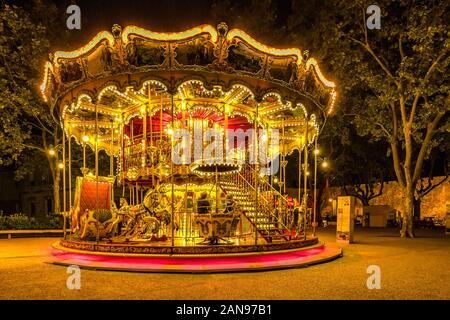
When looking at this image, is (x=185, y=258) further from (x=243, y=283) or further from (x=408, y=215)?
(x=408, y=215)

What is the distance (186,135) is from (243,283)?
28.3 feet

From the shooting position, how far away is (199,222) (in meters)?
11.5

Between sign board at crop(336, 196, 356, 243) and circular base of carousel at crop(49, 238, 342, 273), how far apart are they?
553 cm

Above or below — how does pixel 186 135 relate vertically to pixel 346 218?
above

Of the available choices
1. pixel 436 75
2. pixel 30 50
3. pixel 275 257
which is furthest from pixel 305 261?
pixel 30 50

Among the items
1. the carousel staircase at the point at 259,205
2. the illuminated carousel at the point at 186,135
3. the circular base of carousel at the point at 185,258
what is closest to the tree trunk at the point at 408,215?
the illuminated carousel at the point at 186,135

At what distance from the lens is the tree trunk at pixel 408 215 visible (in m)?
20.7

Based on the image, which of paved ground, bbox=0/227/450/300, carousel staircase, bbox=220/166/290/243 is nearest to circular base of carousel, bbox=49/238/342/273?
paved ground, bbox=0/227/450/300

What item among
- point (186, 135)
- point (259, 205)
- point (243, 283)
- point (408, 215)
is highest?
point (186, 135)

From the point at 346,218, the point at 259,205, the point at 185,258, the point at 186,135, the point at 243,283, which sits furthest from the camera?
the point at 346,218

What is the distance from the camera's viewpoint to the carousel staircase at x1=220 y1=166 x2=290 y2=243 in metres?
13.1

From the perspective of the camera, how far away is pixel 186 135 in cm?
1611

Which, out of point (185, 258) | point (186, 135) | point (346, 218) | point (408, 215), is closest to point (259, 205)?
point (186, 135)
